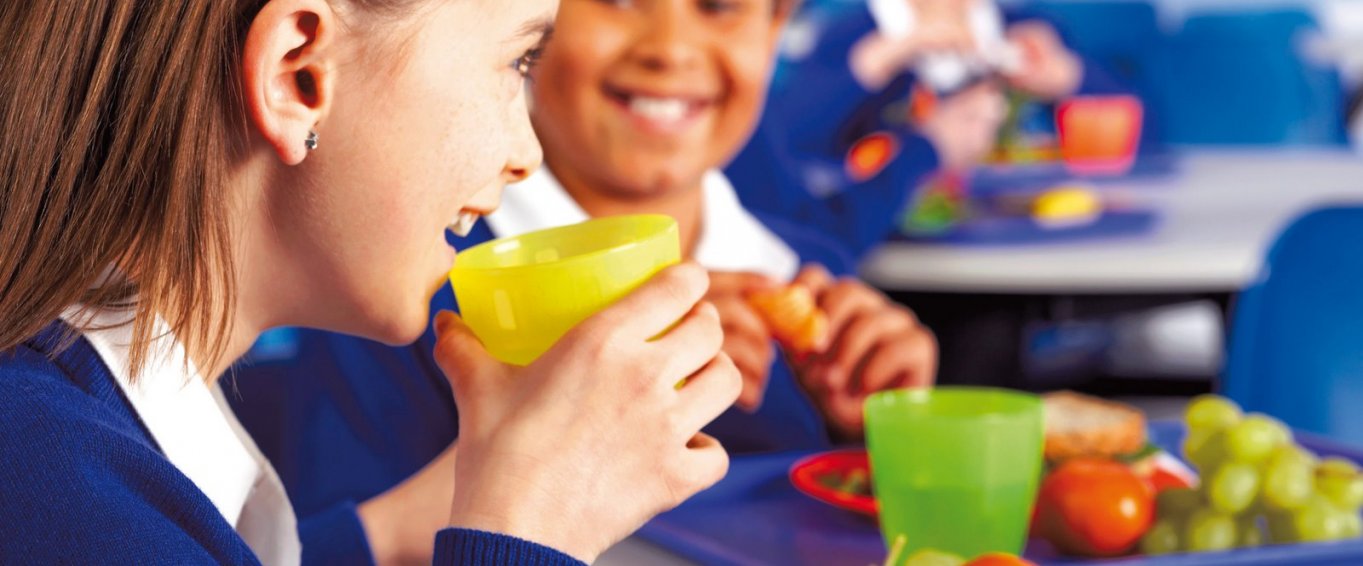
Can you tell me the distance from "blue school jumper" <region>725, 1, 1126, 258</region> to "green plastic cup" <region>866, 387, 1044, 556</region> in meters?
1.04

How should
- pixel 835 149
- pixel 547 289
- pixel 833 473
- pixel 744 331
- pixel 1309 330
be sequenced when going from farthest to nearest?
pixel 835 149 → pixel 1309 330 → pixel 744 331 → pixel 833 473 → pixel 547 289

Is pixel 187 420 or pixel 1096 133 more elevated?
pixel 187 420

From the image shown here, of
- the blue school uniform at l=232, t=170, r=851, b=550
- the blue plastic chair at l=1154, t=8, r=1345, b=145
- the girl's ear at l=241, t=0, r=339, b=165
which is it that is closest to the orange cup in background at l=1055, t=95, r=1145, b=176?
the blue plastic chair at l=1154, t=8, r=1345, b=145

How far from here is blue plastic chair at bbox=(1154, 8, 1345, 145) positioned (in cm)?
354

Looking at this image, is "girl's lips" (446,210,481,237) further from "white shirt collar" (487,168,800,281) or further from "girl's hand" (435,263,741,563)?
"white shirt collar" (487,168,800,281)

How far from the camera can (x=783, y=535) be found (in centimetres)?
93

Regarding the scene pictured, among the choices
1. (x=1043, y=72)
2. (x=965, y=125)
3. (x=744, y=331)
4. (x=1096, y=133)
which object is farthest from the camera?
(x=1043, y=72)

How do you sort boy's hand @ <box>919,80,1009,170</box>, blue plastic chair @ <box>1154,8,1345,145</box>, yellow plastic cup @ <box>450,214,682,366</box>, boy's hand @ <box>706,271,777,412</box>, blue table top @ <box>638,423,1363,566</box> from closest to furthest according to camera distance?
yellow plastic cup @ <box>450,214,682,366</box>, blue table top @ <box>638,423,1363,566</box>, boy's hand @ <box>706,271,777,412</box>, boy's hand @ <box>919,80,1009,170</box>, blue plastic chair @ <box>1154,8,1345,145</box>

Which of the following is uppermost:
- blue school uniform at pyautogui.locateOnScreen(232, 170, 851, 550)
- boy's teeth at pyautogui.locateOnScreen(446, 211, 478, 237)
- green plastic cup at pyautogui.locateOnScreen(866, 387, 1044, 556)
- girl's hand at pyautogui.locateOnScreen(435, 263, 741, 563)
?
boy's teeth at pyautogui.locateOnScreen(446, 211, 478, 237)

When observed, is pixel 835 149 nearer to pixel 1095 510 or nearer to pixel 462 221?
pixel 1095 510

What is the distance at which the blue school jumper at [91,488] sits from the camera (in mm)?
604

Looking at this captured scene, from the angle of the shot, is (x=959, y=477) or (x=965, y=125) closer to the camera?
(x=959, y=477)

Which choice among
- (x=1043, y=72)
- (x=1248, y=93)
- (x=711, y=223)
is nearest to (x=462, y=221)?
(x=711, y=223)

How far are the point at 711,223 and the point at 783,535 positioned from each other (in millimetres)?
568
